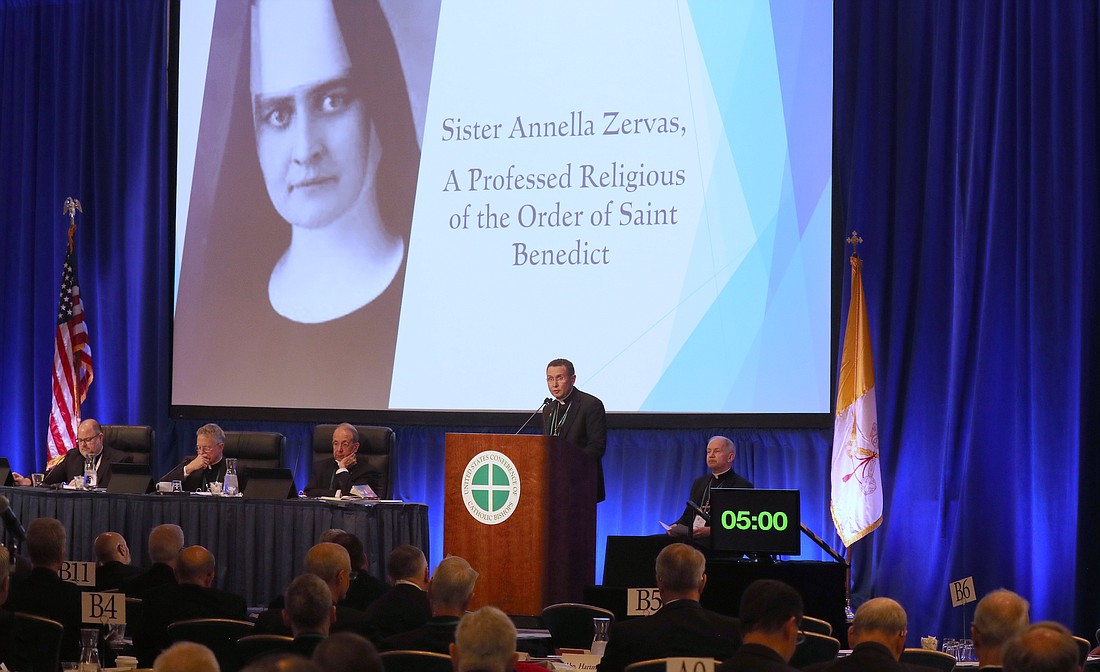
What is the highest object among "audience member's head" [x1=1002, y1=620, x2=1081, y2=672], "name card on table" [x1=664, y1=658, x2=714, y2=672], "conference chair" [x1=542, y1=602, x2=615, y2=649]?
"audience member's head" [x1=1002, y1=620, x2=1081, y2=672]

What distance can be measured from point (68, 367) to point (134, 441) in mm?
1412

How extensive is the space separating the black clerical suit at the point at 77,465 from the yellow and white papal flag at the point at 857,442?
→ 4.97 m

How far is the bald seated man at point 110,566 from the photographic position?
566 centimetres

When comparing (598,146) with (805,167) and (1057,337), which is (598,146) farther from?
(1057,337)

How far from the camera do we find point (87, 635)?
4227 mm

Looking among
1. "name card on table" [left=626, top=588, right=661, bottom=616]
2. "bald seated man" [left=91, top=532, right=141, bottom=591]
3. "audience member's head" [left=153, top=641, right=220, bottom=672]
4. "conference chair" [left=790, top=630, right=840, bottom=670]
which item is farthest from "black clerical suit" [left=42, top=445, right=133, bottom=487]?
A: "audience member's head" [left=153, top=641, right=220, bottom=672]

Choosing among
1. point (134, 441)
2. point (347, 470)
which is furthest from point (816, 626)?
point (134, 441)

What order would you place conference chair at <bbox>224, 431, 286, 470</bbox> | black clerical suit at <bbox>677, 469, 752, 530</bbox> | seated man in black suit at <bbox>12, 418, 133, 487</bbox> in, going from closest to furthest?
1. black clerical suit at <bbox>677, 469, 752, 530</bbox>
2. conference chair at <bbox>224, 431, 286, 470</bbox>
3. seated man in black suit at <bbox>12, 418, 133, 487</bbox>

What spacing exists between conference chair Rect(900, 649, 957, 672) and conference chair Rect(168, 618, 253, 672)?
2.25 m

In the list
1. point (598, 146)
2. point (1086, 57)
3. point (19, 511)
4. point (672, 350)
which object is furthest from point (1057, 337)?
point (19, 511)

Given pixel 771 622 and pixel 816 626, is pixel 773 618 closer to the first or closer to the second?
pixel 771 622

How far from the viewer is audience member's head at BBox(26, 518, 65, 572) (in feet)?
15.9

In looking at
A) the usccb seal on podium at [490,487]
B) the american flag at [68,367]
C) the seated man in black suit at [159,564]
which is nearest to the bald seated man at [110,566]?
the seated man in black suit at [159,564]

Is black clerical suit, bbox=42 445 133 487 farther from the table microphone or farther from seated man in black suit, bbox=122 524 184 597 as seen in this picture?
seated man in black suit, bbox=122 524 184 597
